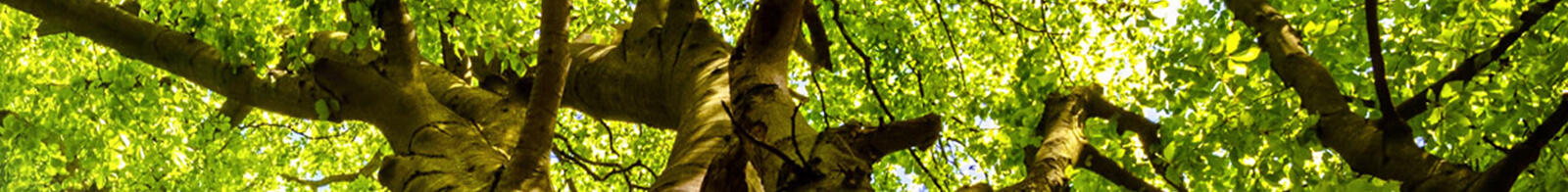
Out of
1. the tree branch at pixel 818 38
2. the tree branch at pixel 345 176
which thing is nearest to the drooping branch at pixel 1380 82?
the tree branch at pixel 818 38

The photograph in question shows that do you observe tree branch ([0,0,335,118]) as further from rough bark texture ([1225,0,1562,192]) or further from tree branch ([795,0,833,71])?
rough bark texture ([1225,0,1562,192])

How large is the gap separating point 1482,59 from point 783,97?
2.39m

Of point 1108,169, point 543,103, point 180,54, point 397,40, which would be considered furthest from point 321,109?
point 1108,169

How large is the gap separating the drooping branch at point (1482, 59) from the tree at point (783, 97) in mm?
12

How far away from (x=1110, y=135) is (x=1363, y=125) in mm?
915

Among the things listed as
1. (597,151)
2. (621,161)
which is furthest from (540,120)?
(597,151)

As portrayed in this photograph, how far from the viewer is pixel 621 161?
327 inches

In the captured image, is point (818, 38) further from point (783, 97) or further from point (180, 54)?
point (180, 54)

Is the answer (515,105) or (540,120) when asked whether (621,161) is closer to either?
(515,105)

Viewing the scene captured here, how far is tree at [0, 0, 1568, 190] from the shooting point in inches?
90.4

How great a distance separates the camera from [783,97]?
2314 mm

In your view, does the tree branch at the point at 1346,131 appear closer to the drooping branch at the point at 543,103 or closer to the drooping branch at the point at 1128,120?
the drooping branch at the point at 1128,120

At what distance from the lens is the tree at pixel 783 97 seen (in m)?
2.30

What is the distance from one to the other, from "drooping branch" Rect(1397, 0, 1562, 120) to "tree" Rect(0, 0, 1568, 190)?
12mm
